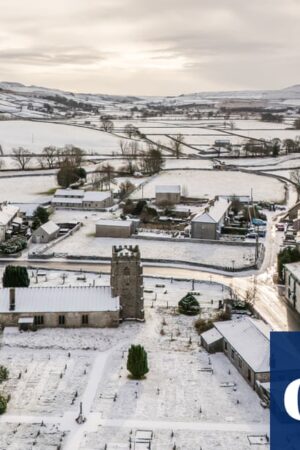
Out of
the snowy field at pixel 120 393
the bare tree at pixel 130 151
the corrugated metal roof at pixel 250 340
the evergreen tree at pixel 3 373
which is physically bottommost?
the snowy field at pixel 120 393

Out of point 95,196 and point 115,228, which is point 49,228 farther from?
point 95,196

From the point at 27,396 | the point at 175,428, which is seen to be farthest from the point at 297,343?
the point at 27,396

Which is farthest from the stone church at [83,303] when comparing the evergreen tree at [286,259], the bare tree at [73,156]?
the bare tree at [73,156]

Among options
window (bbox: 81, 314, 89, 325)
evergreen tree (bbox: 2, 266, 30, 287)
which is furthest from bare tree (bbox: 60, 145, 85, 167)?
window (bbox: 81, 314, 89, 325)

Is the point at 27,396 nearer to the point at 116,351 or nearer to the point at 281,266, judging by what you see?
the point at 116,351

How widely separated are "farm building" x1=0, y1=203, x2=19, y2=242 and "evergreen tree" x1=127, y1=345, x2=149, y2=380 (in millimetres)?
31389

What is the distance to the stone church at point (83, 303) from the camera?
3512cm

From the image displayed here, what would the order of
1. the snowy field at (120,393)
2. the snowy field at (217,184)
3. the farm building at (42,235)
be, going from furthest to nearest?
the snowy field at (217,184) < the farm building at (42,235) < the snowy field at (120,393)

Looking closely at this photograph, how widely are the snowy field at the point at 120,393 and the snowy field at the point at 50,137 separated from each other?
94.4 metres

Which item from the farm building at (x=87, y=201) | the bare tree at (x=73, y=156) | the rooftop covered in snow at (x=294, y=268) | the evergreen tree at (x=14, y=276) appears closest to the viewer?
the evergreen tree at (x=14, y=276)

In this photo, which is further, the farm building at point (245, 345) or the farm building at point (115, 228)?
the farm building at point (115, 228)

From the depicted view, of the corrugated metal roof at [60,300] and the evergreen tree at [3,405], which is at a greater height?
the corrugated metal roof at [60,300]

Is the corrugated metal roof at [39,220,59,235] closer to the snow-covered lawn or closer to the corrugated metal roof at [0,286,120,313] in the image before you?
the snow-covered lawn
